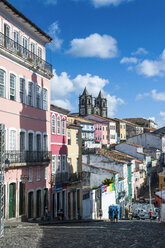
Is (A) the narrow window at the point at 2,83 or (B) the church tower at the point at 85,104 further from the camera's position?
(B) the church tower at the point at 85,104

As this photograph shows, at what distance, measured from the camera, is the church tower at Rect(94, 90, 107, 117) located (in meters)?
167

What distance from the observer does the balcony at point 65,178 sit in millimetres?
29172

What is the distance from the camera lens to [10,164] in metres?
22.0

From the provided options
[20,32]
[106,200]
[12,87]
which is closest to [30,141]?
[12,87]

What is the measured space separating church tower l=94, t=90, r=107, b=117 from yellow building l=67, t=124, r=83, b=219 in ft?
426

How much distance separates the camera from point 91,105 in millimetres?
163750

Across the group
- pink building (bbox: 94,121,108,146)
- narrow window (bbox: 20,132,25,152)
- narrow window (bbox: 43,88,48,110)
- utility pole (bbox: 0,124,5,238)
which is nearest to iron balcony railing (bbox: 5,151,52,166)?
narrow window (bbox: 20,132,25,152)

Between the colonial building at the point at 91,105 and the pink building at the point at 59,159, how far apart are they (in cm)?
12778

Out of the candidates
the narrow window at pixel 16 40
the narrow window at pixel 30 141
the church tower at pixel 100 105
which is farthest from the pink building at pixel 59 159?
the church tower at pixel 100 105

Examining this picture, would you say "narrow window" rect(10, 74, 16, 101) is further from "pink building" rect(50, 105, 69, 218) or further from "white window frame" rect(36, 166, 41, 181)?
"pink building" rect(50, 105, 69, 218)

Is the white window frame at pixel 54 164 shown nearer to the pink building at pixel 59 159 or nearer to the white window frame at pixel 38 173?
the pink building at pixel 59 159

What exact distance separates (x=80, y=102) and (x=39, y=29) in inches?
5365

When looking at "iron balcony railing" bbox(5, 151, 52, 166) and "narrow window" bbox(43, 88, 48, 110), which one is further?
"narrow window" bbox(43, 88, 48, 110)

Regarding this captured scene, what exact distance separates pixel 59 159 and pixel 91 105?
437 ft
